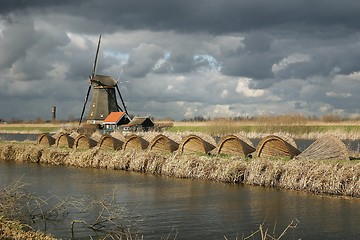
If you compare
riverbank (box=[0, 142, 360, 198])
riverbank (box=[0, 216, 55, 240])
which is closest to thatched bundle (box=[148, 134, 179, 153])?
riverbank (box=[0, 142, 360, 198])

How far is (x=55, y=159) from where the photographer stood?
26.8 metres

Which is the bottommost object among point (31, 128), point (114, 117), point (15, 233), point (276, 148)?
point (15, 233)

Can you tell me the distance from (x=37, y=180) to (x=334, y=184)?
1201cm

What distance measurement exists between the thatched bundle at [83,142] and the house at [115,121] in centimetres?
2079

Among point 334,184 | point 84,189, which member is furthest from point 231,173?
point 84,189

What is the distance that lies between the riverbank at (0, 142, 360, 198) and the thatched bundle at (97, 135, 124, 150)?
2.23ft

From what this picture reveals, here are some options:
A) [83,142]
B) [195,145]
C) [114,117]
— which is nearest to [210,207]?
[195,145]

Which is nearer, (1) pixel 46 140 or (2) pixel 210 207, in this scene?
(2) pixel 210 207

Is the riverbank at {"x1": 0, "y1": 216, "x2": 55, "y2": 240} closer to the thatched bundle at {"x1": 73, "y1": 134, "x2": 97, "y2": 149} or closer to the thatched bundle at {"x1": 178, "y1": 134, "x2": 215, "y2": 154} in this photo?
the thatched bundle at {"x1": 178, "y1": 134, "x2": 215, "y2": 154}

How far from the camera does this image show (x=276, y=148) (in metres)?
18.7

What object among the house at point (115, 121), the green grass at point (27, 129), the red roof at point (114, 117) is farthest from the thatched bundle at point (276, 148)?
the green grass at point (27, 129)

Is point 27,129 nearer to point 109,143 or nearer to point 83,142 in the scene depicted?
point 83,142

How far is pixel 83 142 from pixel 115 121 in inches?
872

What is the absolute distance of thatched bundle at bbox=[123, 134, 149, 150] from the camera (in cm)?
2383
